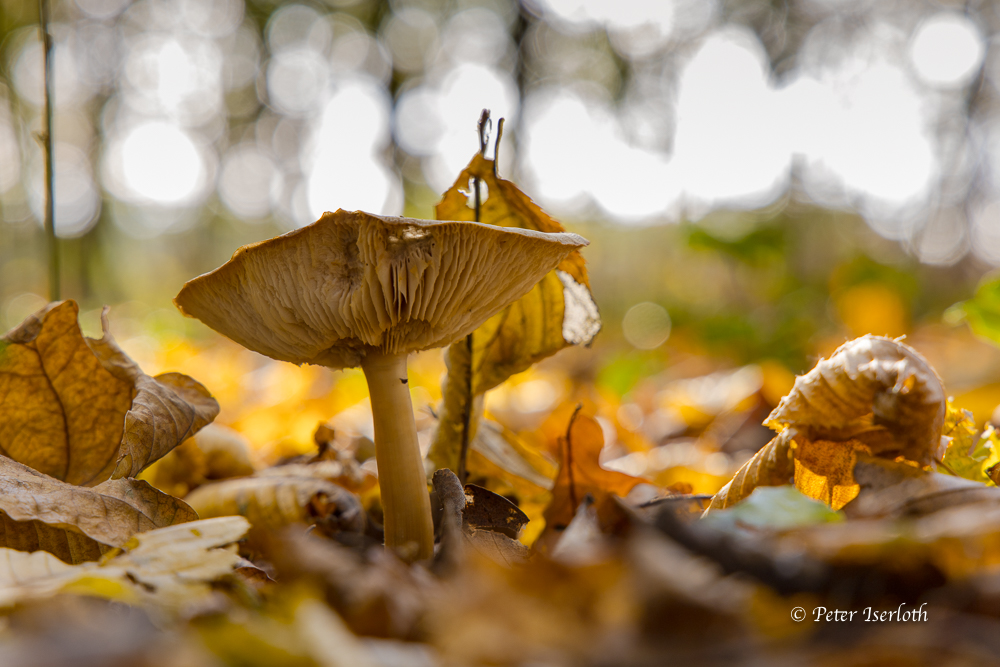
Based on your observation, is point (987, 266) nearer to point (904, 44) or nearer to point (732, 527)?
point (904, 44)

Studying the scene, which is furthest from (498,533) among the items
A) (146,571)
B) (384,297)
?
(146,571)

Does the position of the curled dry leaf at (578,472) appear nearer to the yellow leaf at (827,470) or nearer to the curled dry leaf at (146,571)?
the yellow leaf at (827,470)

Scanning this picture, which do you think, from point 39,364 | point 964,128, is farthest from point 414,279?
point 964,128

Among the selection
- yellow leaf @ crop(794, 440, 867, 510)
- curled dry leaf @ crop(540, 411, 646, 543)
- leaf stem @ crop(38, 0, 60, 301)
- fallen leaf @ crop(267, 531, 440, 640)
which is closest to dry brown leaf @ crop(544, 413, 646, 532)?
curled dry leaf @ crop(540, 411, 646, 543)

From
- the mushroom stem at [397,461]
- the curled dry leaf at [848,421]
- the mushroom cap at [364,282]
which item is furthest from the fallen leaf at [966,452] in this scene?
the mushroom stem at [397,461]

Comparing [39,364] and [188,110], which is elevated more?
[188,110]

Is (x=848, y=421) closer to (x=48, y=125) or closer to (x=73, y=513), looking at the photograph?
(x=73, y=513)

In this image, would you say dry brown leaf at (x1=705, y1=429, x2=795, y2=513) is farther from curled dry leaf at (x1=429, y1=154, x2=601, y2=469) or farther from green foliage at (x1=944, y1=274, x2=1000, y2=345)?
green foliage at (x1=944, y1=274, x2=1000, y2=345)
